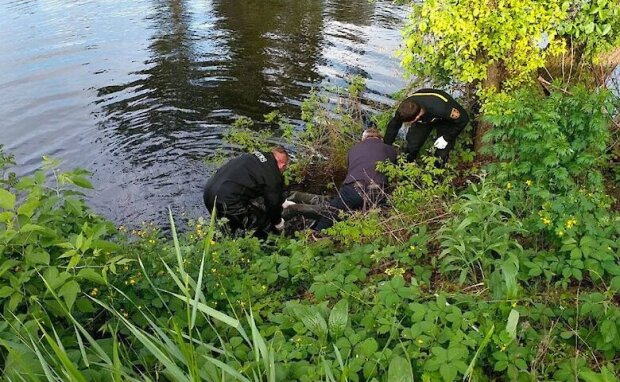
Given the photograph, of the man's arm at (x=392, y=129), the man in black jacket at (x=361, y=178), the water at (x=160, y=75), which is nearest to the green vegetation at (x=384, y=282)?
the man in black jacket at (x=361, y=178)

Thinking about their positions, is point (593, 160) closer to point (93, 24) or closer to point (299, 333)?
point (299, 333)

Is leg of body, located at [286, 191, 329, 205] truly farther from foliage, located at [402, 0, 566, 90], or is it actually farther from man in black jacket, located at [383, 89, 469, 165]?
foliage, located at [402, 0, 566, 90]

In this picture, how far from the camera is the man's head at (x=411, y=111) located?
6277mm

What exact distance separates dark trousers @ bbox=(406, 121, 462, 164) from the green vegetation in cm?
120

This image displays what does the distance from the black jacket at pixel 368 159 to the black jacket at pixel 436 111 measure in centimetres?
47

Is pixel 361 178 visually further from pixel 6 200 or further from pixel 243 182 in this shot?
pixel 6 200

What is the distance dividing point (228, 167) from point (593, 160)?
3.78 metres

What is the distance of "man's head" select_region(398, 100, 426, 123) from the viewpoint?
6.28m

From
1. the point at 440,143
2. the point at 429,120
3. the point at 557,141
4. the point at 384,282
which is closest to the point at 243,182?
the point at 429,120

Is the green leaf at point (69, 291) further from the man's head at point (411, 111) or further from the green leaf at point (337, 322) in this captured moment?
the man's head at point (411, 111)

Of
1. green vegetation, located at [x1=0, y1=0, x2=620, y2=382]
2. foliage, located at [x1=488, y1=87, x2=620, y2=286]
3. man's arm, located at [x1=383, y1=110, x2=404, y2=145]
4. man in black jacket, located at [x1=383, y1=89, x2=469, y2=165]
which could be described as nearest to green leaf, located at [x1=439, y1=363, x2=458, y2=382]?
green vegetation, located at [x1=0, y1=0, x2=620, y2=382]

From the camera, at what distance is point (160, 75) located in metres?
11.8

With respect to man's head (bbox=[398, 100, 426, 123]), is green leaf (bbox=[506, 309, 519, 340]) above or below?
above

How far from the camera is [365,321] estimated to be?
3.07 m
